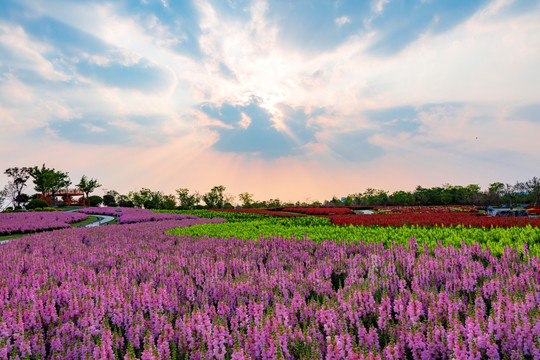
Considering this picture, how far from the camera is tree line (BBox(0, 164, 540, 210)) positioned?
60.5m

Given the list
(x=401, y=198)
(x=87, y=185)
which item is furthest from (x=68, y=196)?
(x=401, y=198)

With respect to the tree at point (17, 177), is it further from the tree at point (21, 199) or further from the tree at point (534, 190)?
the tree at point (534, 190)

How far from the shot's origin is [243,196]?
6131 cm

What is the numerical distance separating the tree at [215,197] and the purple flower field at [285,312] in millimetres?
52711

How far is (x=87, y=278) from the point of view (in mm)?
6883

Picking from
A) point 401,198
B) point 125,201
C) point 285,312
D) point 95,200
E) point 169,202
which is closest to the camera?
point 285,312

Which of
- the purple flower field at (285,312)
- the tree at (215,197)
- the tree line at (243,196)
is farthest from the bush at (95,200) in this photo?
the purple flower field at (285,312)

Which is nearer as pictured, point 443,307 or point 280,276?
point 443,307

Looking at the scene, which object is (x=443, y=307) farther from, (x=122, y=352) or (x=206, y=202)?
(x=206, y=202)

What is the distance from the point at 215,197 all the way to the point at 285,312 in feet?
188

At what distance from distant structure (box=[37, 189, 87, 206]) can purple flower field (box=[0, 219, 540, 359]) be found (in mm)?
68237

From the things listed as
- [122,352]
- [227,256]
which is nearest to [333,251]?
[227,256]

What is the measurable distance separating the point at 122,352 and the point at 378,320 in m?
3.04

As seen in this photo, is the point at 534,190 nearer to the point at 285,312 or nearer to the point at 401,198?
the point at 401,198
